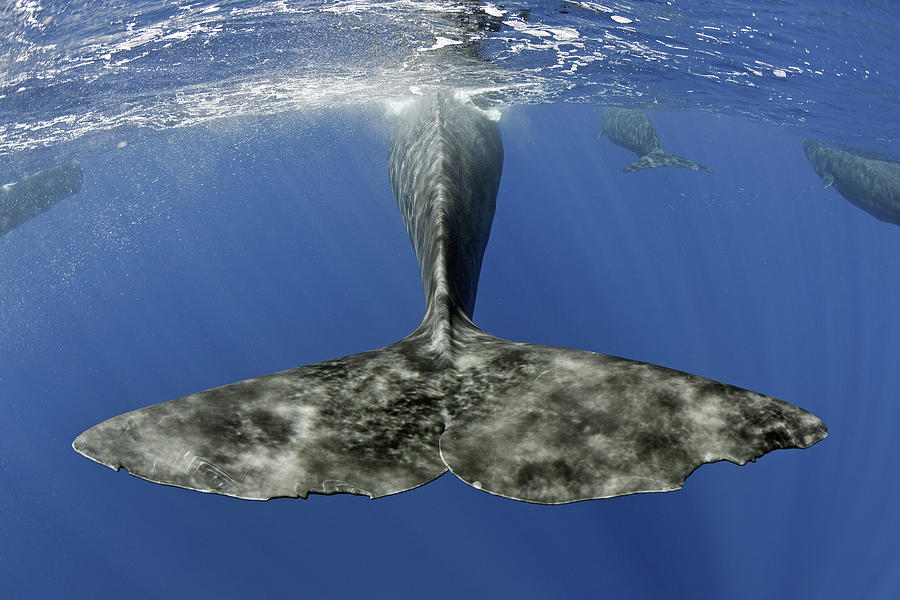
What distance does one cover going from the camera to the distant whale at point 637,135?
2241 centimetres

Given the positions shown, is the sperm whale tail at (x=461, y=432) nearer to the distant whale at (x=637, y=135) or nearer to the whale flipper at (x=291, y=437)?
the whale flipper at (x=291, y=437)

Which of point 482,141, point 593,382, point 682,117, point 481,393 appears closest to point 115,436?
point 481,393

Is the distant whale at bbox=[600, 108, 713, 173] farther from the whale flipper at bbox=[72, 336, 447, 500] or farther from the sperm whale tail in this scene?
the whale flipper at bbox=[72, 336, 447, 500]

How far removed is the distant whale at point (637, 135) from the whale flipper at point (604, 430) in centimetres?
1952

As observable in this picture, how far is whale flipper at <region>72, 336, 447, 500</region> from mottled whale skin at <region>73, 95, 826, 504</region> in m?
0.01

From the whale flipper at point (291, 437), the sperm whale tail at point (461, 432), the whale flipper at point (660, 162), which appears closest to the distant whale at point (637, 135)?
the whale flipper at point (660, 162)

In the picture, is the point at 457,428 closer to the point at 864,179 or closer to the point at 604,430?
the point at 604,430

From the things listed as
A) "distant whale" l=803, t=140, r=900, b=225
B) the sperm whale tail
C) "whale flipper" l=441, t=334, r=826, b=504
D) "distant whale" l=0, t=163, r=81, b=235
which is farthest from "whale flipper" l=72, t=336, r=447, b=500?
"distant whale" l=0, t=163, r=81, b=235

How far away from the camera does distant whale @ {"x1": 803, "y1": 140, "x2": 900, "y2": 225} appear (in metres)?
21.1

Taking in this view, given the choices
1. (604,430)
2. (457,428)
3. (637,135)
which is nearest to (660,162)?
(637,135)

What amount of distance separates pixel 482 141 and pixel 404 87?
885 centimetres

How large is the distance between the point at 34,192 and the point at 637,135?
92.8ft

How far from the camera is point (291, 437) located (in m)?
3.98

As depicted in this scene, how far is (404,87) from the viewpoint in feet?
67.3
